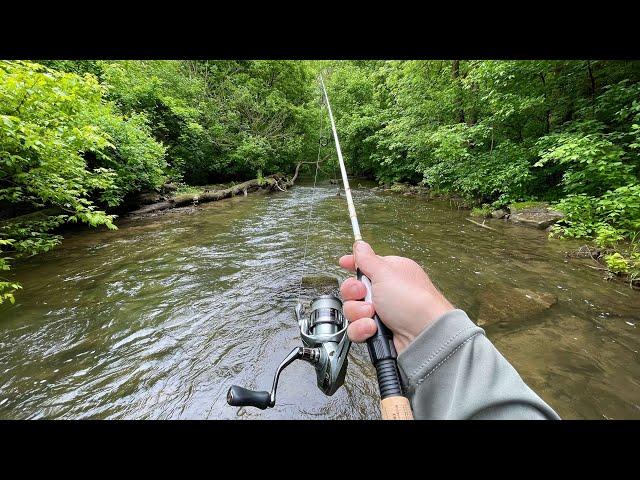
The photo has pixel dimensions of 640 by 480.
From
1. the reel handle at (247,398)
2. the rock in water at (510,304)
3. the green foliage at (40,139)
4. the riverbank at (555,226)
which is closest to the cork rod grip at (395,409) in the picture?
the reel handle at (247,398)

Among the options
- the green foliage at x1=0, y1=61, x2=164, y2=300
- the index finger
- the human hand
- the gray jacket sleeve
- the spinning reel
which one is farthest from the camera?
the green foliage at x1=0, y1=61, x2=164, y2=300

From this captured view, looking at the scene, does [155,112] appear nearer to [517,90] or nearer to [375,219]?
[375,219]

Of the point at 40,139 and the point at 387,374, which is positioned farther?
the point at 40,139

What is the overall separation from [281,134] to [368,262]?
875 inches

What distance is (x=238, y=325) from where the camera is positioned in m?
3.96

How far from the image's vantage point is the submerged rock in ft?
24.6

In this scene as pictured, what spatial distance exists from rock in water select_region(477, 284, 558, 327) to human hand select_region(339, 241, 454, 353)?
3.11 meters

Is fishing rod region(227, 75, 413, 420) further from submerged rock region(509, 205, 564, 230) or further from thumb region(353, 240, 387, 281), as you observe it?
submerged rock region(509, 205, 564, 230)

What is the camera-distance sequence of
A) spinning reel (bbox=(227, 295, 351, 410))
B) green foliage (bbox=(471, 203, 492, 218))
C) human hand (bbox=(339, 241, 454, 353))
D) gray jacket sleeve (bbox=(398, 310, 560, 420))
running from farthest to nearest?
green foliage (bbox=(471, 203, 492, 218)) < spinning reel (bbox=(227, 295, 351, 410)) < human hand (bbox=(339, 241, 454, 353)) < gray jacket sleeve (bbox=(398, 310, 560, 420))

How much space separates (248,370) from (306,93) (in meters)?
27.0

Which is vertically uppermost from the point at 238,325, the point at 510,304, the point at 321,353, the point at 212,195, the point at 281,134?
the point at 281,134

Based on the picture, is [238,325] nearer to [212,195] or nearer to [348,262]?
[348,262]

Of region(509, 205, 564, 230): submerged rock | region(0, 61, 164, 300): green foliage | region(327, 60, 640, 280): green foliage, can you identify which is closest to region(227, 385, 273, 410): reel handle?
region(0, 61, 164, 300): green foliage

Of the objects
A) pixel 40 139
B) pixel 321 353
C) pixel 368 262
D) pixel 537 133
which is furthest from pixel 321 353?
Answer: pixel 537 133
